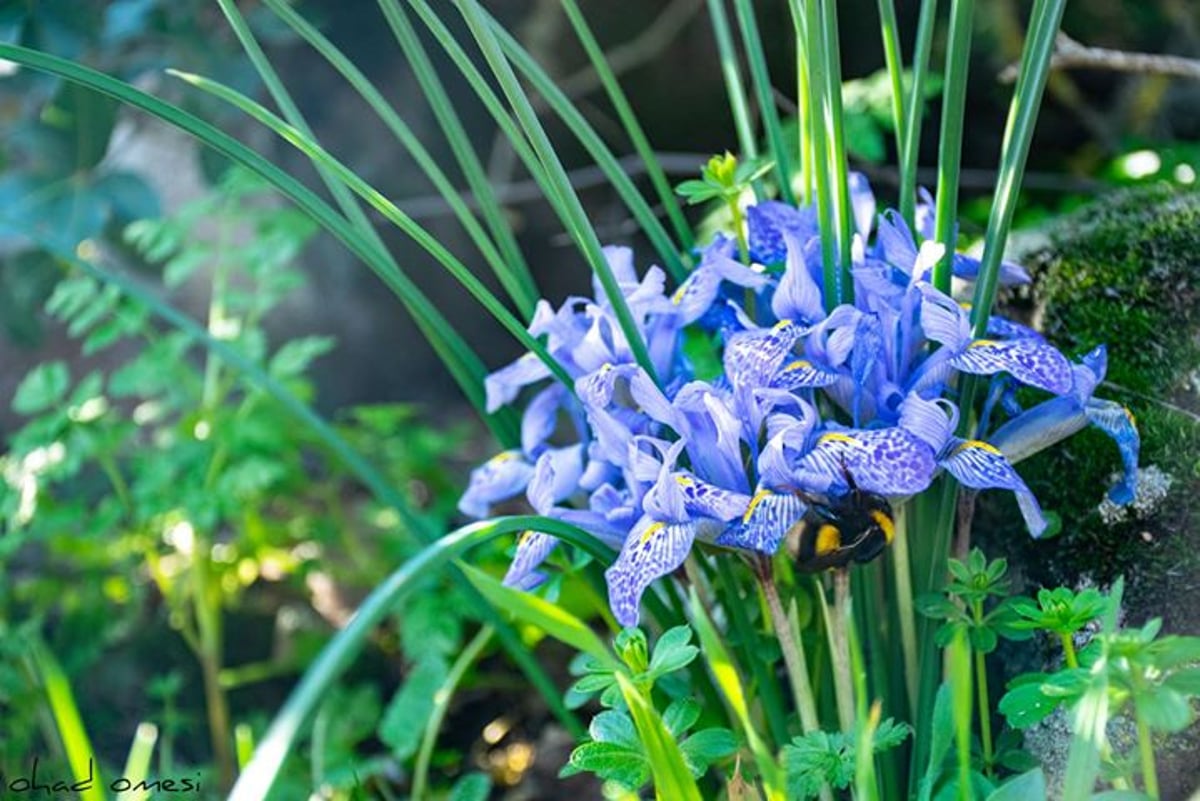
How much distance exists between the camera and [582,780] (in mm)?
1561

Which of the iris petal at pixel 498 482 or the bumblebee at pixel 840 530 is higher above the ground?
the iris petal at pixel 498 482

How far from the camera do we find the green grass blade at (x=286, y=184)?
0.82m

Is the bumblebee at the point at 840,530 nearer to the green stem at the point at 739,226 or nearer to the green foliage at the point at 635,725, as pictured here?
the green foliage at the point at 635,725

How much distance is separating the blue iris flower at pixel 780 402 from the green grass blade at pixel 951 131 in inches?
0.7

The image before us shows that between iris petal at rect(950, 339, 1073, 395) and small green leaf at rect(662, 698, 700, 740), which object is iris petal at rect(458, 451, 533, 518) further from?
iris petal at rect(950, 339, 1073, 395)

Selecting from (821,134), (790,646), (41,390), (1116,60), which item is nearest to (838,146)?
(821,134)

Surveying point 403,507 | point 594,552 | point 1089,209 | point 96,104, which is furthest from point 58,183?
point 1089,209

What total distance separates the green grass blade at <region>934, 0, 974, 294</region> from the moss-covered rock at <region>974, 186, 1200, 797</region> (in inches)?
8.4

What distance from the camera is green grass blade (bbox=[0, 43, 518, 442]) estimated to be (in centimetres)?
82

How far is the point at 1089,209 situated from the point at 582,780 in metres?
0.84

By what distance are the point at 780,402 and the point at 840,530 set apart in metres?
0.09

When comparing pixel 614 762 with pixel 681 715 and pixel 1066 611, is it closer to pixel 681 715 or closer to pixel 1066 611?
pixel 681 715

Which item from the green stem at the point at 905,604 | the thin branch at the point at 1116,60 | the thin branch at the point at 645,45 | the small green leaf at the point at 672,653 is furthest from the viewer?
the thin branch at the point at 645,45

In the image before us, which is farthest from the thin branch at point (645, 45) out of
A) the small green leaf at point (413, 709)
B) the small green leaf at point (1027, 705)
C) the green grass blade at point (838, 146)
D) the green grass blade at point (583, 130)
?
the small green leaf at point (1027, 705)
